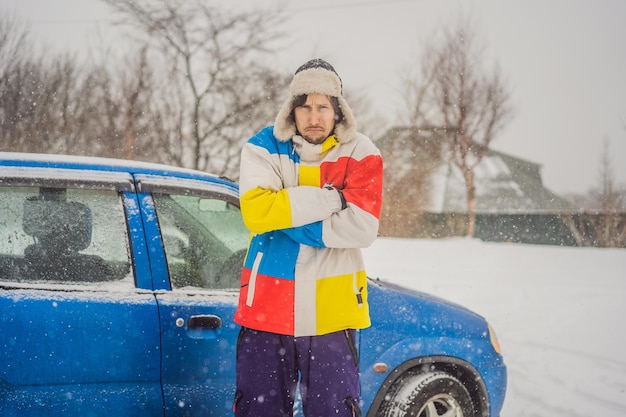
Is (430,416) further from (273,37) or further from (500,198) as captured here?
(500,198)

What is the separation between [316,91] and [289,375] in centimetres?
119

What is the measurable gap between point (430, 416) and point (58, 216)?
2223 mm

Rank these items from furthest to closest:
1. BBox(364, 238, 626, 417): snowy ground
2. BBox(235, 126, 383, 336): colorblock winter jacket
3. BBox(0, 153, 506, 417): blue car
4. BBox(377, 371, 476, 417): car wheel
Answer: BBox(364, 238, 626, 417): snowy ground, BBox(377, 371, 476, 417): car wheel, BBox(0, 153, 506, 417): blue car, BBox(235, 126, 383, 336): colorblock winter jacket

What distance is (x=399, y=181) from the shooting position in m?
20.2

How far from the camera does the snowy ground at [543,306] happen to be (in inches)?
173

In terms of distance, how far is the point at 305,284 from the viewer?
6.32 ft

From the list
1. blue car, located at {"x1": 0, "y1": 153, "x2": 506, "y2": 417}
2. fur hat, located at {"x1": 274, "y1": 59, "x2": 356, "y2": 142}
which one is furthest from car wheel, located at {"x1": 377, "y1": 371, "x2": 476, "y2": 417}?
fur hat, located at {"x1": 274, "y1": 59, "x2": 356, "y2": 142}

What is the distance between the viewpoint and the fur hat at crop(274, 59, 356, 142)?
206 centimetres

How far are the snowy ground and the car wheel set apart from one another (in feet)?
4.27

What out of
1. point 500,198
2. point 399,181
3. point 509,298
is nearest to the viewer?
point 509,298

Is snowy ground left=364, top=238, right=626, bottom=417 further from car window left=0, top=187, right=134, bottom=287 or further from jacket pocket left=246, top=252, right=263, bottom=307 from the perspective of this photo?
car window left=0, top=187, right=134, bottom=287

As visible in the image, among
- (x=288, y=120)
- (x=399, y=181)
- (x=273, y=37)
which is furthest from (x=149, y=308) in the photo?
(x=399, y=181)

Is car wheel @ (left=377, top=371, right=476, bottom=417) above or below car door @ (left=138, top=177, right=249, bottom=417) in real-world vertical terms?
below

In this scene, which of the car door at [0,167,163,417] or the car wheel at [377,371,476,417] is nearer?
the car door at [0,167,163,417]
